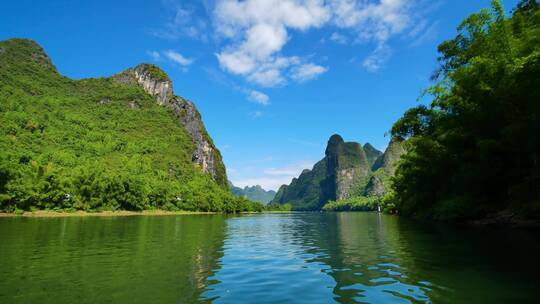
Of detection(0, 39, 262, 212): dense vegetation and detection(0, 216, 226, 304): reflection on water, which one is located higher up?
detection(0, 39, 262, 212): dense vegetation

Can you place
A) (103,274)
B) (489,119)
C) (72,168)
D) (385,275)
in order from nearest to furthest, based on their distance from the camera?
(385,275) < (103,274) < (489,119) < (72,168)

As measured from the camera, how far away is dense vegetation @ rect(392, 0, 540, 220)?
2383 cm

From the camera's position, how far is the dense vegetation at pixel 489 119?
23.8 meters

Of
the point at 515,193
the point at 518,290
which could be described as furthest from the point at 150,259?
the point at 515,193

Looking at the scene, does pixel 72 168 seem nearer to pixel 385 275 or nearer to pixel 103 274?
pixel 103 274

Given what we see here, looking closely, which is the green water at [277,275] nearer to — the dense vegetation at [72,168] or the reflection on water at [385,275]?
the reflection on water at [385,275]

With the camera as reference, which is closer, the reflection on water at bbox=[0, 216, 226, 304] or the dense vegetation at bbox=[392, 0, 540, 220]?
the reflection on water at bbox=[0, 216, 226, 304]

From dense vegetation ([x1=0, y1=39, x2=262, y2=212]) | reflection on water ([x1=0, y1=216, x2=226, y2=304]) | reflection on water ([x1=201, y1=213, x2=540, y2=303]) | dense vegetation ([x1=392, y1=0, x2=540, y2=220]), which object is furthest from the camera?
dense vegetation ([x1=0, y1=39, x2=262, y2=212])

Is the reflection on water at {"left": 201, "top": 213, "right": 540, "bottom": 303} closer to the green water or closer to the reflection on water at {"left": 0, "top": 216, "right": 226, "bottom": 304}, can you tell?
the green water

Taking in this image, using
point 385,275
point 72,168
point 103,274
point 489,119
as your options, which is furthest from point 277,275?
point 72,168

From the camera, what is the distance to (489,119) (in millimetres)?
30641

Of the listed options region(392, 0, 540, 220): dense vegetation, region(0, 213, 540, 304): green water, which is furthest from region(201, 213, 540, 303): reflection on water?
region(392, 0, 540, 220): dense vegetation

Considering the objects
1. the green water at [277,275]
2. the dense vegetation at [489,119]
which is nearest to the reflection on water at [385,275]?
the green water at [277,275]

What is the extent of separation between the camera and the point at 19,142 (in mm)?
133750
